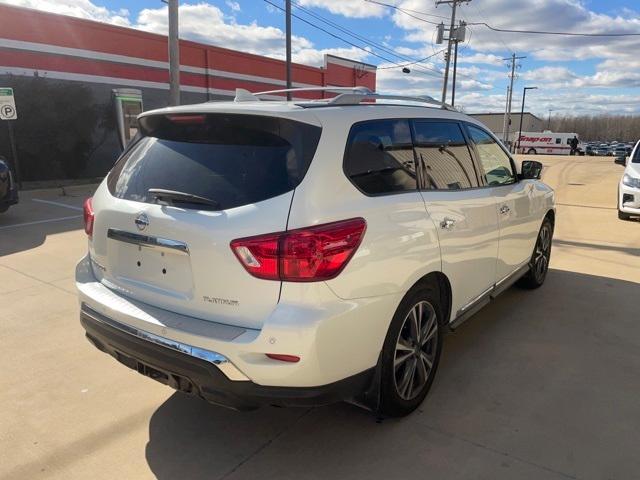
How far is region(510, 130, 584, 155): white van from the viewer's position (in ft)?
190

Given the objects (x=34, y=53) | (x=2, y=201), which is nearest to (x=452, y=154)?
(x=2, y=201)

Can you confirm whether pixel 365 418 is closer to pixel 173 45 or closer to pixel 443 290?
pixel 443 290

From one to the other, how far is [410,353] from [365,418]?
48 cm

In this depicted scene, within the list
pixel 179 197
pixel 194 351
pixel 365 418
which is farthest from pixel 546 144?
pixel 194 351

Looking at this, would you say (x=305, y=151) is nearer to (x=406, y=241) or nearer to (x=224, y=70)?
(x=406, y=241)

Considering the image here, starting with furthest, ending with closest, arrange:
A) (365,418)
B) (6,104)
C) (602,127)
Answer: (602,127) → (6,104) → (365,418)

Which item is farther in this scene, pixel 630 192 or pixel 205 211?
pixel 630 192

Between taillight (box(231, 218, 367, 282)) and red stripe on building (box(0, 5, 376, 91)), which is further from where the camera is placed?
red stripe on building (box(0, 5, 376, 91))

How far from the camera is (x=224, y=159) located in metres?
2.57

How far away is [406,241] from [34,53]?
17.1 metres

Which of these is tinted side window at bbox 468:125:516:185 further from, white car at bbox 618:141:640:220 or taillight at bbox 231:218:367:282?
white car at bbox 618:141:640:220

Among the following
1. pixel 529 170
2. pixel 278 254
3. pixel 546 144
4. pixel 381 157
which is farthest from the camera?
pixel 546 144

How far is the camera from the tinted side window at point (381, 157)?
2651mm

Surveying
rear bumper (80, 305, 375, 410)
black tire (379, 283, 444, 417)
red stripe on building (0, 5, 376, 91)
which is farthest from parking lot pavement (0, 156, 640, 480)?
red stripe on building (0, 5, 376, 91)
